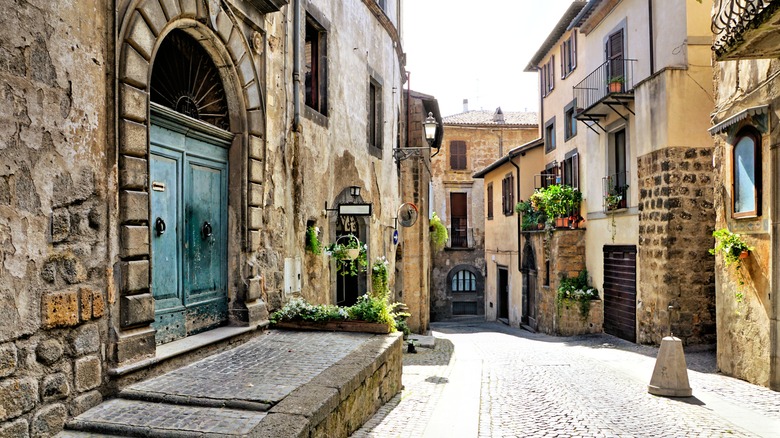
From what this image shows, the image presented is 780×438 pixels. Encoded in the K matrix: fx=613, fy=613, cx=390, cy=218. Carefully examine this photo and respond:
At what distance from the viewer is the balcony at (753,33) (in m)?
6.42

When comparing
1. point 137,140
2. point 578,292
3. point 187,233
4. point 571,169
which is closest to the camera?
point 137,140

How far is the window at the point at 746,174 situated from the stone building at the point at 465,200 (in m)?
25.2

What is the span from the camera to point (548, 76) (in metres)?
23.0

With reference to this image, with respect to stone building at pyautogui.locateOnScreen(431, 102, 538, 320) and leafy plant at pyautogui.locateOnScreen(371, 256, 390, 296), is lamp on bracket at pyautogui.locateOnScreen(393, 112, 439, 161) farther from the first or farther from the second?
stone building at pyautogui.locateOnScreen(431, 102, 538, 320)

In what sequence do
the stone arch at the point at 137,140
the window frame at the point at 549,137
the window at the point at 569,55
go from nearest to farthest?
the stone arch at the point at 137,140, the window at the point at 569,55, the window frame at the point at 549,137

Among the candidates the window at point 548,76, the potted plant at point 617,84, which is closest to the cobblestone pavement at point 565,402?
the potted plant at point 617,84

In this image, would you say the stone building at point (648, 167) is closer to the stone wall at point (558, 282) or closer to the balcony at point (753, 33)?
the stone wall at point (558, 282)

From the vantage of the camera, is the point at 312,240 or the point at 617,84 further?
the point at 617,84

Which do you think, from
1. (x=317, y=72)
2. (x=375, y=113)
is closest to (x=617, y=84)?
(x=375, y=113)

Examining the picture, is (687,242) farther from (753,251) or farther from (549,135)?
(549,135)

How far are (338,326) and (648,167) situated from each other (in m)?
8.42

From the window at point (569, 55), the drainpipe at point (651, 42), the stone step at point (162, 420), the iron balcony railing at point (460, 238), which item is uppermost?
the window at point (569, 55)

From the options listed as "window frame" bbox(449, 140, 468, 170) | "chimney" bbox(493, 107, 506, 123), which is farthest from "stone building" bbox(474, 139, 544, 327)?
"chimney" bbox(493, 107, 506, 123)

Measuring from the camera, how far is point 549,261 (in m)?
19.3
